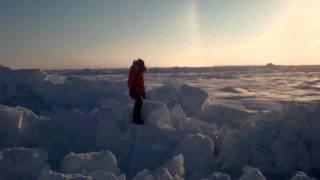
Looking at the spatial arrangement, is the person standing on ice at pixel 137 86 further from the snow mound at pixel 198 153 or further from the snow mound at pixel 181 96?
the snow mound at pixel 181 96

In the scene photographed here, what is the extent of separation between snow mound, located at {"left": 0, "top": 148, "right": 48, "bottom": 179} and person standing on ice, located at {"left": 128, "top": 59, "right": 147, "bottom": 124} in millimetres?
2178

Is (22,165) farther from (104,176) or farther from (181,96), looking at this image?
(181,96)

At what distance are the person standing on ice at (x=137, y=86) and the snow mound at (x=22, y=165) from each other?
2178mm

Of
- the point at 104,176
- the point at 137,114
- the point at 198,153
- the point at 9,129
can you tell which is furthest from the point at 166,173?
the point at 9,129

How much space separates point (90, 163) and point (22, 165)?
0.81m

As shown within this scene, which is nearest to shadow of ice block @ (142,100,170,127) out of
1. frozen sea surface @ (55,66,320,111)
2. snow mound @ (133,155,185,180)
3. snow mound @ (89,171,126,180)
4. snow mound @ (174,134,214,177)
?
snow mound @ (174,134,214,177)

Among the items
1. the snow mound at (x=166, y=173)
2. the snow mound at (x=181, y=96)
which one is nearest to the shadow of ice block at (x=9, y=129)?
the snow mound at (x=166, y=173)

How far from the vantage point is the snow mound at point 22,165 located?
223 inches

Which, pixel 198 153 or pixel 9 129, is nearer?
pixel 198 153

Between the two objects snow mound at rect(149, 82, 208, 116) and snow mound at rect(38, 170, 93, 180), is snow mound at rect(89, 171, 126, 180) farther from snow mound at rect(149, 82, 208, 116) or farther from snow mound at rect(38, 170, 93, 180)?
snow mound at rect(149, 82, 208, 116)

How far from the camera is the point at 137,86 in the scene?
7.93 m

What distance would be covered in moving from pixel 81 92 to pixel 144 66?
20.6 ft

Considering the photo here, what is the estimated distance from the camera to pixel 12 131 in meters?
7.48

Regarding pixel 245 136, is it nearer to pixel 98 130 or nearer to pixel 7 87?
pixel 98 130
